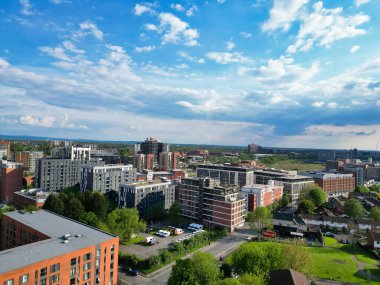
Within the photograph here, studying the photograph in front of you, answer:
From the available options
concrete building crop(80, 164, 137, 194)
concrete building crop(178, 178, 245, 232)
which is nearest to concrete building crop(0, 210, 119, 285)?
concrete building crop(178, 178, 245, 232)

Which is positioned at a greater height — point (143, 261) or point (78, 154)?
point (78, 154)

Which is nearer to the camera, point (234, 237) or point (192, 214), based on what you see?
point (234, 237)

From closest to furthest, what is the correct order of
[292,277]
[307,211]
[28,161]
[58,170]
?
[292,277] < [307,211] < [58,170] < [28,161]

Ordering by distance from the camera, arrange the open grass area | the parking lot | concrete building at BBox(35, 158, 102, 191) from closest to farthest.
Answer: the open grass area < the parking lot < concrete building at BBox(35, 158, 102, 191)

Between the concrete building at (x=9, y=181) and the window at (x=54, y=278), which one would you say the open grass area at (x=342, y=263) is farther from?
the concrete building at (x=9, y=181)

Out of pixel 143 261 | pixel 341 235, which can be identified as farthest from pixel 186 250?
pixel 341 235

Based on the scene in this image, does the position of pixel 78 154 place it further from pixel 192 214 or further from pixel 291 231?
pixel 291 231

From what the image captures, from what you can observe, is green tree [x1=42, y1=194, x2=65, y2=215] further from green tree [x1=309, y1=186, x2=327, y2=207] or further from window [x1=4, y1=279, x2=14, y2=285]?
green tree [x1=309, y1=186, x2=327, y2=207]
